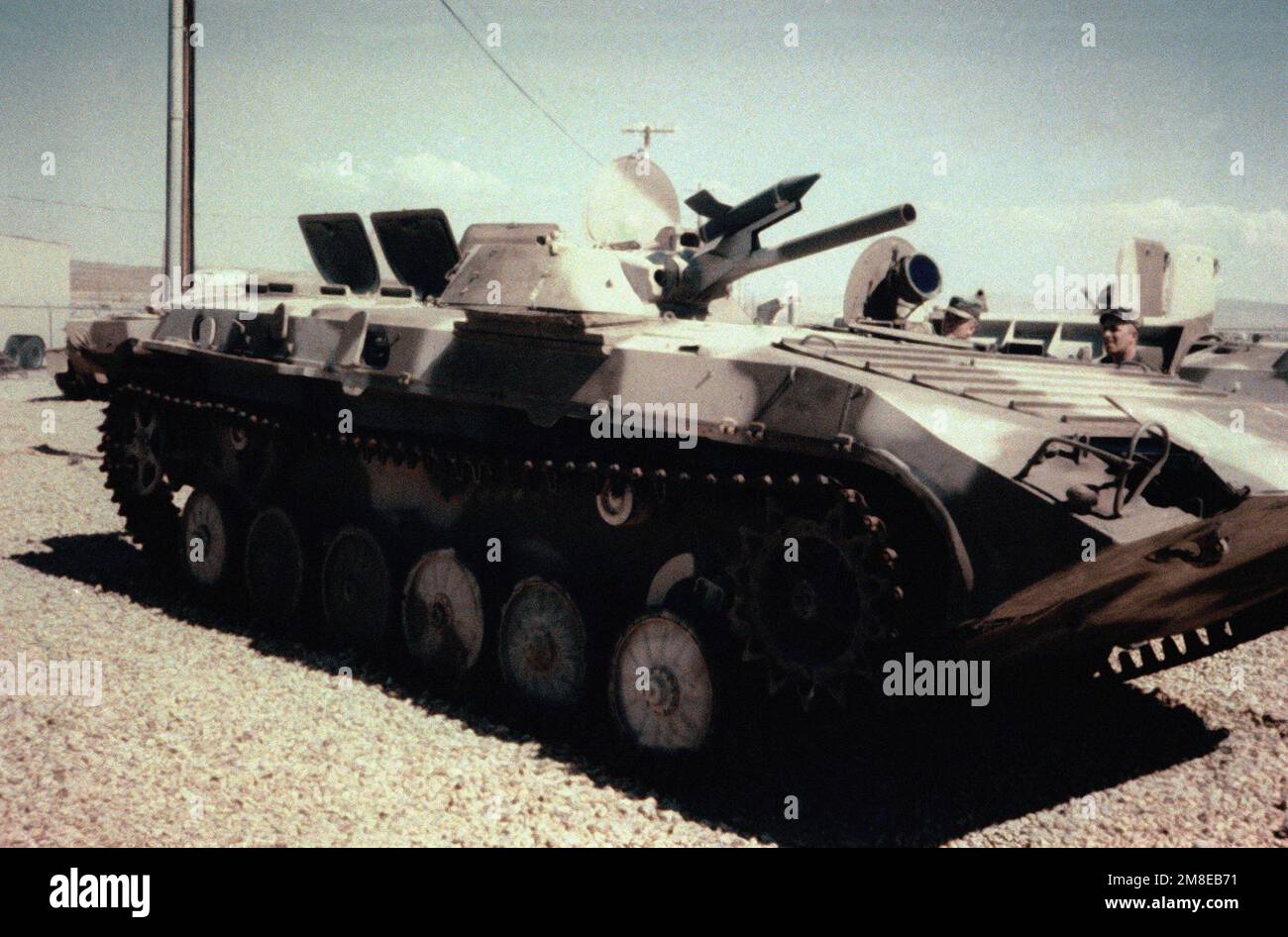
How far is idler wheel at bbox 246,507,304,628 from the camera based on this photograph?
10.1 meters

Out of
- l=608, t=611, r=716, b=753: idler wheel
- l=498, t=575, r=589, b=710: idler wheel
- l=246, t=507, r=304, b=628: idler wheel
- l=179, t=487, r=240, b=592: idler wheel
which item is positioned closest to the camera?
l=608, t=611, r=716, b=753: idler wheel

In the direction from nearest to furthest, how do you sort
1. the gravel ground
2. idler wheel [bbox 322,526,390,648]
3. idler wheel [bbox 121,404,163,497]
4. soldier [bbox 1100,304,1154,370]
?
the gravel ground, soldier [bbox 1100,304,1154,370], idler wheel [bbox 322,526,390,648], idler wheel [bbox 121,404,163,497]

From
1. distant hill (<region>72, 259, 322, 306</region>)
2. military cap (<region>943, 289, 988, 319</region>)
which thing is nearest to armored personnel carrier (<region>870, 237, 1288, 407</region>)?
military cap (<region>943, 289, 988, 319</region>)

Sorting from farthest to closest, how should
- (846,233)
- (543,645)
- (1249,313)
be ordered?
(1249,313) < (543,645) < (846,233)

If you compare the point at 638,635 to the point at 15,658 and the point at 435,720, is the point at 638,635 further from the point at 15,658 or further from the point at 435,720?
the point at 15,658

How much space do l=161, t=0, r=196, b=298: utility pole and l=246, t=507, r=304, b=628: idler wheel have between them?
5801 mm

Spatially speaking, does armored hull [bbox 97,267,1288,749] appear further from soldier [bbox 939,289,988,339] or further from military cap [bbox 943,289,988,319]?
military cap [bbox 943,289,988,319]

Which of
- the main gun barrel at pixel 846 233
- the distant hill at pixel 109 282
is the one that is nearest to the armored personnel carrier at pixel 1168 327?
the main gun barrel at pixel 846 233

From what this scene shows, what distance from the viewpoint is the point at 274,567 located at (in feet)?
33.7

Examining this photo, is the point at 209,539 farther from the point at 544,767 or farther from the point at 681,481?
the point at 681,481

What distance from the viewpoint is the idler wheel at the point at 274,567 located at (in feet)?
33.0

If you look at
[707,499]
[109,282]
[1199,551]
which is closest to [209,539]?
[707,499]

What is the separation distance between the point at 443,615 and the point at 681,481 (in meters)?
2.80

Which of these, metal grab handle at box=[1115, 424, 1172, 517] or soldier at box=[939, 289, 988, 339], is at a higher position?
soldier at box=[939, 289, 988, 339]
